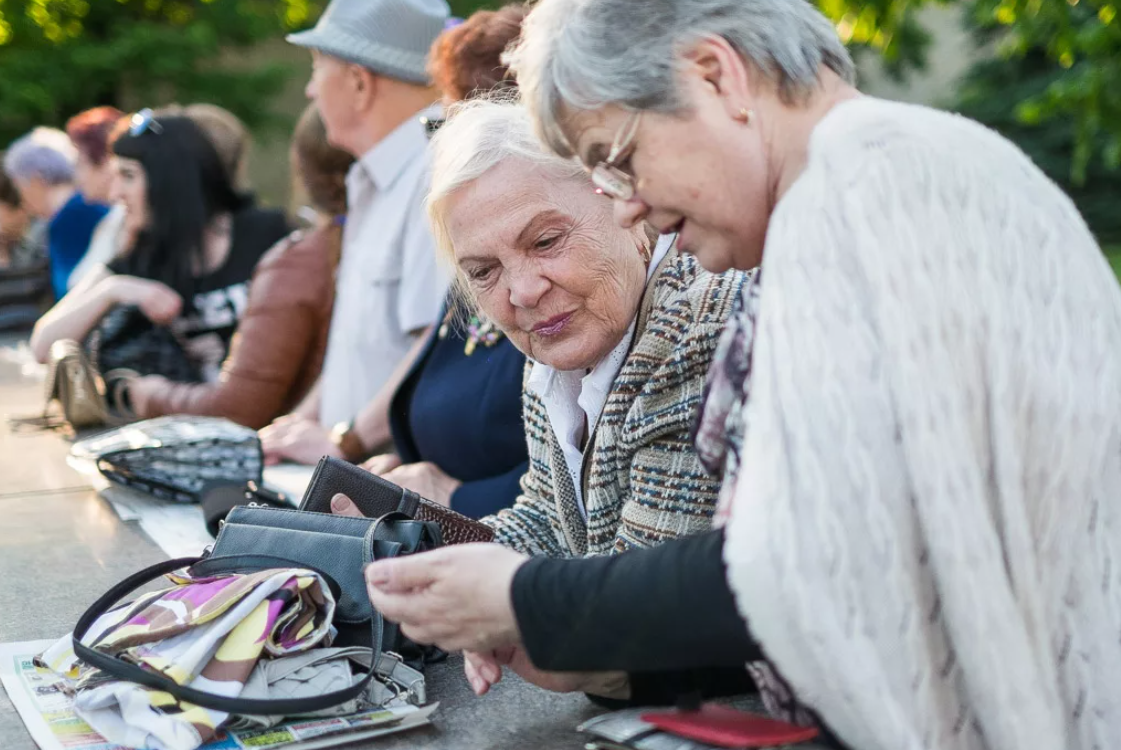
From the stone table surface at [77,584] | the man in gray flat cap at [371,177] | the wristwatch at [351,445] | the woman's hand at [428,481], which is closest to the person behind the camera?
the stone table surface at [77,584]

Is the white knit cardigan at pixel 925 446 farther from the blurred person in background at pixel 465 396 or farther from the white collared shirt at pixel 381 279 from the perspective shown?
the white collared shirt at pixel 381 279

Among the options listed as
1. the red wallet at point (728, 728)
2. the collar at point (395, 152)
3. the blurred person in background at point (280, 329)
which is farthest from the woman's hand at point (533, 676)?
the blurred person in background at point (280, 329)

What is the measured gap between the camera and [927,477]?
1.42 meters

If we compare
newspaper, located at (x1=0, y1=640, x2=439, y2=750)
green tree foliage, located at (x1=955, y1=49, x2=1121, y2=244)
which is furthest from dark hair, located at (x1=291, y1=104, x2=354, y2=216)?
green tree foliage, located at (x1=955, y1=49, x2=1121, y2=244)

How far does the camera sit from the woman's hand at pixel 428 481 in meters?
3.29

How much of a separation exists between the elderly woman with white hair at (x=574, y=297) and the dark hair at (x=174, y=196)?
3088mm

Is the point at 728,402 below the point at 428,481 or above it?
above

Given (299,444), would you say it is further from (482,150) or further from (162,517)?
(482,150)

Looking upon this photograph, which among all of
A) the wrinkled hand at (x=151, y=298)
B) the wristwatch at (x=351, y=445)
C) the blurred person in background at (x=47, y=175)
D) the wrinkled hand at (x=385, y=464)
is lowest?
the blurred person in background at (x=47, y=175)

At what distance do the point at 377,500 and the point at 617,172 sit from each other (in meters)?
0.96

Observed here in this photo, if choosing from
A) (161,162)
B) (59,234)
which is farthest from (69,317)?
(59,234)

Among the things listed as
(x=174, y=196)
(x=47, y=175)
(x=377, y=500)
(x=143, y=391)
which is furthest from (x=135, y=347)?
(x=47, y=175)

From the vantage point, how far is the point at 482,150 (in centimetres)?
229

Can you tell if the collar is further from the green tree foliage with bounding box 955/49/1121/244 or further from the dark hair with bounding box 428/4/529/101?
the green tree foliage with bounding box 955/49/1121/244
